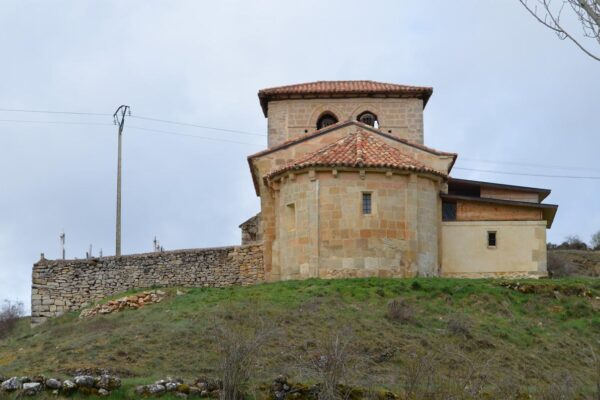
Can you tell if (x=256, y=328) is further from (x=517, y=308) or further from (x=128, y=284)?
(x=128, y=284)

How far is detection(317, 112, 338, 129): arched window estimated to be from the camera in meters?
39.5

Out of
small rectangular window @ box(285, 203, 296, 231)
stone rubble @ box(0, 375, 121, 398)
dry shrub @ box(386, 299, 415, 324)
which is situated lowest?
stone rubble @ box(0, 375, 121, 398)

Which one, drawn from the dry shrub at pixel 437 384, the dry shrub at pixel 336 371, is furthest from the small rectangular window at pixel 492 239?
the dry shrub at pixel 437 384

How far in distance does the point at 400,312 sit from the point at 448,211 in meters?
7.83

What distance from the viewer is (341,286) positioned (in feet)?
93.8

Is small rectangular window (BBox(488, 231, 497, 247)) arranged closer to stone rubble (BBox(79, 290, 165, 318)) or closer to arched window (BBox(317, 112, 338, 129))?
arched window (BBox(317, 112, 338, 129))

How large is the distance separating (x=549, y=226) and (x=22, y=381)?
66.3 feet

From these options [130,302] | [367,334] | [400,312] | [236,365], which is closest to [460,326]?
[400,312]

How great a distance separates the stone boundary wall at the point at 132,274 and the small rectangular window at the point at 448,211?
610 cm

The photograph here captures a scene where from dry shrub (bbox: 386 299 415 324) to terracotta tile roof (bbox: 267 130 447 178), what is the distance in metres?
5.64

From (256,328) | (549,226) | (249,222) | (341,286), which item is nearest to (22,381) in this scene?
(256,328)

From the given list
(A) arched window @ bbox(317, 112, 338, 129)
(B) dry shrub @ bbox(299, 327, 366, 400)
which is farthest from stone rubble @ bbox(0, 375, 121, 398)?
(A) arched window @ bbox(317, 112, 338, 129)

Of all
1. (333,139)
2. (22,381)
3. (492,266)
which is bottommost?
(22,381)

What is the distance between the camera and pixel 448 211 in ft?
109
